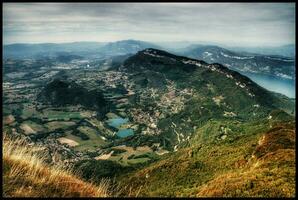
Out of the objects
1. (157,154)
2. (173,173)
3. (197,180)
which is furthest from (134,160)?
(197,180)

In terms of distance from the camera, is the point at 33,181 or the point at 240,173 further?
the point at 240,173

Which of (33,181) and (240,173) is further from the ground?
(33,181)

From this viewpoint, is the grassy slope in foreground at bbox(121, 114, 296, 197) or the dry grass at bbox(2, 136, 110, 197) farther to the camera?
the grassy slope in foreground at bbox(121, 114, 296, 197)

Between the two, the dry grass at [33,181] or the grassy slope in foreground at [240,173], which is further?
the grassy slope in foreground at [240,173]

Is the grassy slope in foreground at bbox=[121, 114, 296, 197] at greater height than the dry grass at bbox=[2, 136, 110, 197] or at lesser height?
lesser

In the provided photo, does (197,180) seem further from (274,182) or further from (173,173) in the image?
(274,182)

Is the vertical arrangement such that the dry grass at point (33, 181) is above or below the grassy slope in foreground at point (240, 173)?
above

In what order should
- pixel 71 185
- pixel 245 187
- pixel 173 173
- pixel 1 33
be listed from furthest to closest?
pixel 173 173 → pixel 245 187 → pixel 71 185 → pixel 1 33

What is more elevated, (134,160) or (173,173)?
(173,173)
